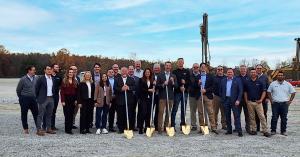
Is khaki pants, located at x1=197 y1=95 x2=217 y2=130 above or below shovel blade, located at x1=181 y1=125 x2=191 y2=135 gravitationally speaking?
above

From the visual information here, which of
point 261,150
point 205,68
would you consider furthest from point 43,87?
point 261,150

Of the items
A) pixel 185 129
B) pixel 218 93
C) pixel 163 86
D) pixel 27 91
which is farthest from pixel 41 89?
pixel 218 93

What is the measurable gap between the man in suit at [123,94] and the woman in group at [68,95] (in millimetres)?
1135

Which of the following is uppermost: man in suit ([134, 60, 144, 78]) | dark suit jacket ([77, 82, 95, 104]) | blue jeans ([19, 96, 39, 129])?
man in suit ([134, 60, 144, 78])

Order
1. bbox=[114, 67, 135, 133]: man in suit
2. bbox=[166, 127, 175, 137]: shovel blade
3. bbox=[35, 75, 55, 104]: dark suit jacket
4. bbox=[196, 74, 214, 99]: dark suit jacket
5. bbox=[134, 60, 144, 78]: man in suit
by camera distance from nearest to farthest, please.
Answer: bbox=[35, 75, 55, 104]: dark suit jacket → bbox=[166, 127, 175, 137]: shovel blade → bbox=[114, 67, 135, 133]: man in suit → bbox=[196, 74, 214, 99]: dark suit jacket → bbox=[134, 60, 144, 78]: man in suit

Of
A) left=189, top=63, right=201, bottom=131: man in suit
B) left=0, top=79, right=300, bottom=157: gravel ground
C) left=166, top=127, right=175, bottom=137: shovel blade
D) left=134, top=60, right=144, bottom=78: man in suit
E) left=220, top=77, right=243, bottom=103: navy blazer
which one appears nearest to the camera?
left=0, top=79, right=300, bottom=157: gravel ground

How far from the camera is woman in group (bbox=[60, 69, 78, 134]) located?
1240 cm

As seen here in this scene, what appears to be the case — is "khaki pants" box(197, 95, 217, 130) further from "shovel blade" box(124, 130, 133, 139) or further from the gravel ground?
"shovel blade" box(124, 130, 133, 139)

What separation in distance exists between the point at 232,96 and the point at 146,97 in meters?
2.30

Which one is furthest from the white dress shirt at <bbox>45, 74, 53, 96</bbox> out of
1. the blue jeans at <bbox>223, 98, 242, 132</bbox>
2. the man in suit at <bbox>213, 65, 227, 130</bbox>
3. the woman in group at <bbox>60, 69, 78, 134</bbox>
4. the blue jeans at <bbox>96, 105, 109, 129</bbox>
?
the blue jeans at <bbox>223, 98, 242, 132</bbox>

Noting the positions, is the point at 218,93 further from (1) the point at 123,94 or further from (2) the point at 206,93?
(1) the point at 123,94

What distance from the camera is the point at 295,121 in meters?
16.2

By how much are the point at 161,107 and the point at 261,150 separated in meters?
3.46

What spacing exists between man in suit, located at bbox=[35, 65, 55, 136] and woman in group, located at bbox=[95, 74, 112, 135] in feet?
3.99
